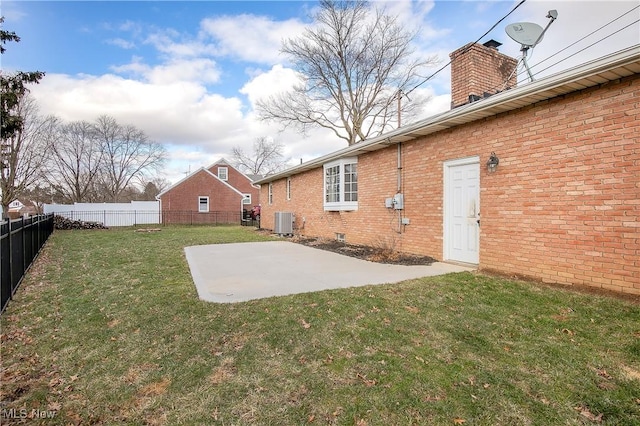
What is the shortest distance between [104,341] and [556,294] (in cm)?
568

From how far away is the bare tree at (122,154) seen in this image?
36.8m

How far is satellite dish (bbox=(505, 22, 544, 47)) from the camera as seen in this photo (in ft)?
22.3

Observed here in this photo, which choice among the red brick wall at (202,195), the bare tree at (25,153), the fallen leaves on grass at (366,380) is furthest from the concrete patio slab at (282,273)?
the bare tree at (25,153)

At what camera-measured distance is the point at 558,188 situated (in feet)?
16.3

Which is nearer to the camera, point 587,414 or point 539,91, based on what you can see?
point 587,414

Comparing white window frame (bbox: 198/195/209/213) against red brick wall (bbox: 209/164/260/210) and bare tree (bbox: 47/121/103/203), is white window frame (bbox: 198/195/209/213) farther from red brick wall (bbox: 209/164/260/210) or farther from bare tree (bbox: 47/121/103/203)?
bare tree (bbox: 47/121/103/203)

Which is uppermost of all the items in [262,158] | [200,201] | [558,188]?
[262,158]

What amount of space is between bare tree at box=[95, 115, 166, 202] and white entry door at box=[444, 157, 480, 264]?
132ft

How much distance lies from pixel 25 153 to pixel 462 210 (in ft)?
106

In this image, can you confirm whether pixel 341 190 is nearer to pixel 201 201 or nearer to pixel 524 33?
pixel 524 33

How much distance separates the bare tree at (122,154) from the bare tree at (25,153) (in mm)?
9256

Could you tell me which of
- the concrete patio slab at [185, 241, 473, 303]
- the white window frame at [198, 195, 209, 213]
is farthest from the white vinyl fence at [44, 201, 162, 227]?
the concrete patio slab at [185, 241, 473, 303]

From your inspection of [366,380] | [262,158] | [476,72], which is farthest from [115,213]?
[366,380]

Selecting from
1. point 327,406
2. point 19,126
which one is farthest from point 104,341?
point 19,126
